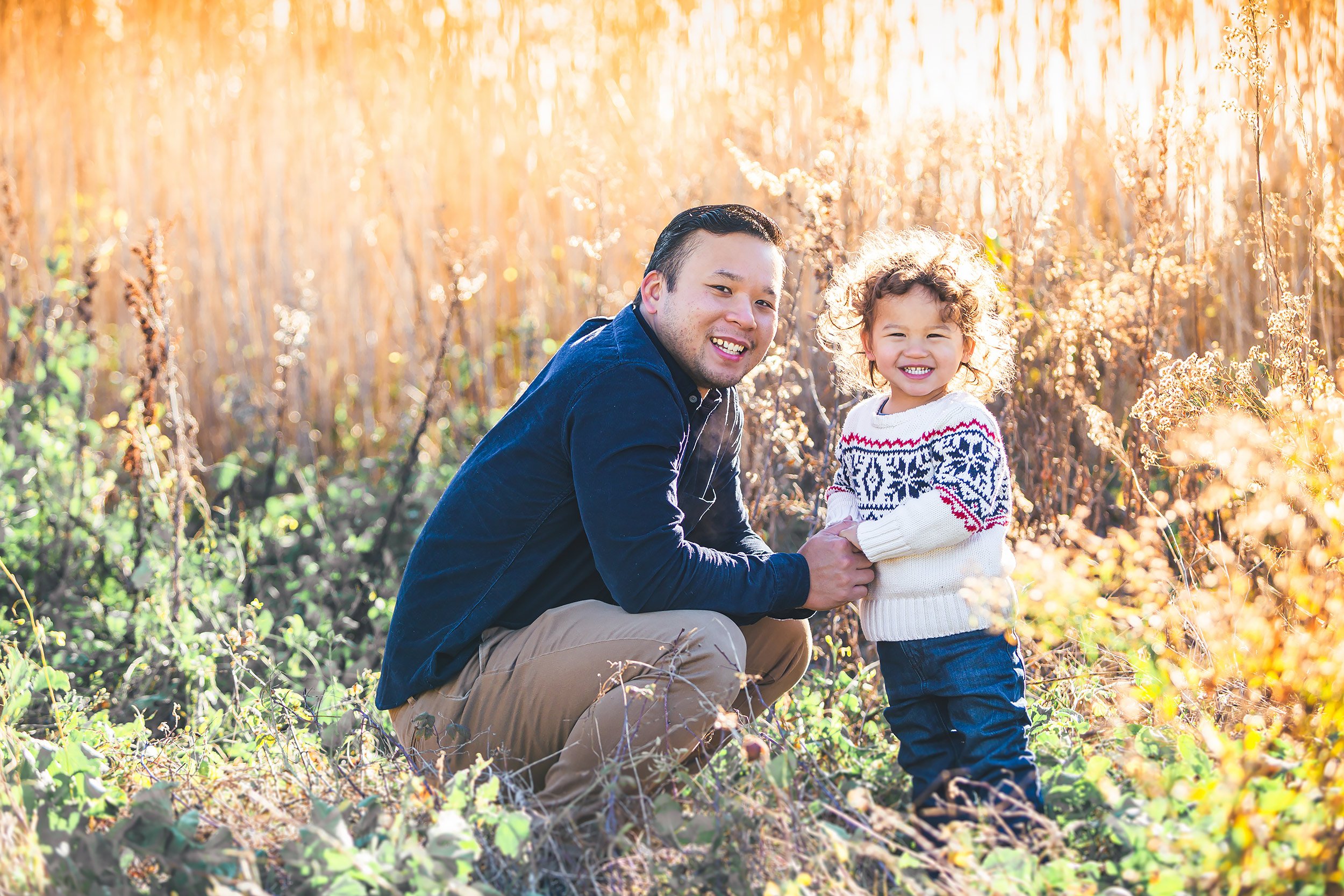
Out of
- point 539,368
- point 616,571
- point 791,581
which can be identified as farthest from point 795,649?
point 539,368

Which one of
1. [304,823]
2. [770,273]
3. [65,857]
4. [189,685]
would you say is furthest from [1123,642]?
[189,685]

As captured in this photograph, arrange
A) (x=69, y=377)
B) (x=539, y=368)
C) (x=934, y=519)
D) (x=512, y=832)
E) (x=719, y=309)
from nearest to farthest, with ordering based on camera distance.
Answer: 1. (x=512, y=832)
2. (x=934, y=519)
3. (x=719, y=309)
4. (x=69, y=377)
5. (x=539, y=368)

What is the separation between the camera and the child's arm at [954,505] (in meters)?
2.12

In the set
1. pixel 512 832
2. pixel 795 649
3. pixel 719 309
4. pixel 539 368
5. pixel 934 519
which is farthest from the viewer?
pixel 539 368

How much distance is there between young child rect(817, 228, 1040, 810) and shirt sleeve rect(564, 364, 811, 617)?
0.21 m

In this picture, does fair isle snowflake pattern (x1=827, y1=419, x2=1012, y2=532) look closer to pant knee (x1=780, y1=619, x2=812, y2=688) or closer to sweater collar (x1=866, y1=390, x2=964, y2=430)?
sweater collar (x1=866, y1=390, x2=964, y2=430)

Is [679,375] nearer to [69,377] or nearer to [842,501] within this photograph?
[842,501]

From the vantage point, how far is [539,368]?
5.14 metres

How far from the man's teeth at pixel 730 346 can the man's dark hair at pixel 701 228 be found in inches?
6.4

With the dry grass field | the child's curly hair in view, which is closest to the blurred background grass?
the dry grass field

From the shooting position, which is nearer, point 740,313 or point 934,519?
point 934,519

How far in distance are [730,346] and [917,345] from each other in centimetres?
41

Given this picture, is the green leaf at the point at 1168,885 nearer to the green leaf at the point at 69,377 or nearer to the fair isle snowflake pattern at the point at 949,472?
the fair isle snowflake pattern at the point at 949,472

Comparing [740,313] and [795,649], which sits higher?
[740,313]
